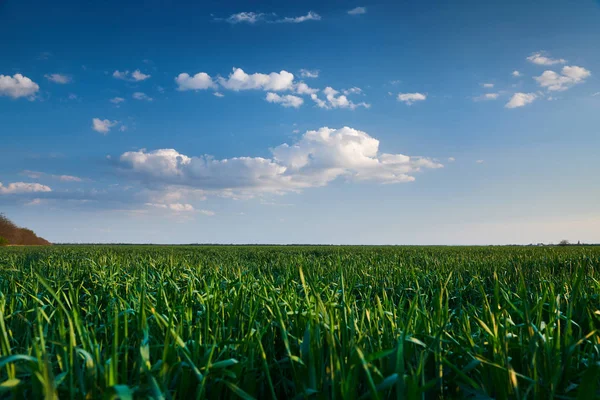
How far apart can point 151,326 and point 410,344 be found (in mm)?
1967

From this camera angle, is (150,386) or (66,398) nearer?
(150,386)

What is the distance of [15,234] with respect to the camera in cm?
6569

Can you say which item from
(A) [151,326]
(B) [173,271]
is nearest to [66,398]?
(A) [151,326]

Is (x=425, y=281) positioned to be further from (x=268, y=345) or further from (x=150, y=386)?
(x=150, y=386)

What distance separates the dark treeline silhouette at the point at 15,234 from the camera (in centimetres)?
6297

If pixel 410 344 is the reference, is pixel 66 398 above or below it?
below

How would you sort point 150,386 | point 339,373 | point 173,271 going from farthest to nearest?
1. point 173,271
2. point 339,373
3. point 150,386

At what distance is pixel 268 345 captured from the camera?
2844mm

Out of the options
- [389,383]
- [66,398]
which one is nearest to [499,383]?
[389,383]

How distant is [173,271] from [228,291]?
295 centimetres

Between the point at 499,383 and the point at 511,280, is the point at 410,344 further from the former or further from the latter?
the point at 511,280

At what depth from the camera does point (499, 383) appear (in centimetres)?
199

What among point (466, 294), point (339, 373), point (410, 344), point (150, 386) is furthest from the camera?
point (466, 294)

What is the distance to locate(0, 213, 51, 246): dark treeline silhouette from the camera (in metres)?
63.0
